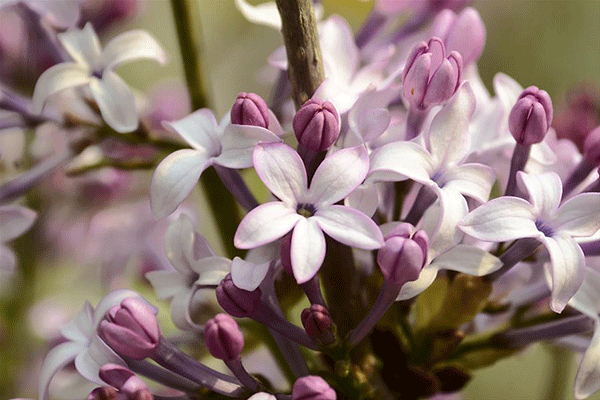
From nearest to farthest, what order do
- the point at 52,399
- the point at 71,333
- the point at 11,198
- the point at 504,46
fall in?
the point at 71,333
the point at 11,198
the point at 52,399
the point at 504,46

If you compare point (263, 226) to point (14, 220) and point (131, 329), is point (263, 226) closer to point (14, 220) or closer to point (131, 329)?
A: point (131, 329)

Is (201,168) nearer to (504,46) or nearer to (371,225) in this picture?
(371,225)

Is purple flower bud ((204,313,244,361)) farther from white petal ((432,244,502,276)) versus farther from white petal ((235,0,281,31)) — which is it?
white petal ((235,0,281,31))

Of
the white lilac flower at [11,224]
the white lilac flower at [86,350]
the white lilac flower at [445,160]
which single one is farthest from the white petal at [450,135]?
the white lilac flower at [11,224]

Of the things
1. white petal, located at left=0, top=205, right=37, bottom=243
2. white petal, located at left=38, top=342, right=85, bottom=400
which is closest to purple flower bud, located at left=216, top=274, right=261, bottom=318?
white petal, located at left=38, top=342, right=85, bottom=400

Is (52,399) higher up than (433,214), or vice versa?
(433,214)

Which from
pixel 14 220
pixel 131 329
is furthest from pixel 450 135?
pixel 14 220

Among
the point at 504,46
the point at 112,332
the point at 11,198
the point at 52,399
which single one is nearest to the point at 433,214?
the point at 112,332

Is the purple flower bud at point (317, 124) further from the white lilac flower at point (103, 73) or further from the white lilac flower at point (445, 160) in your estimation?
the white lilac flower at point (103, 73)
